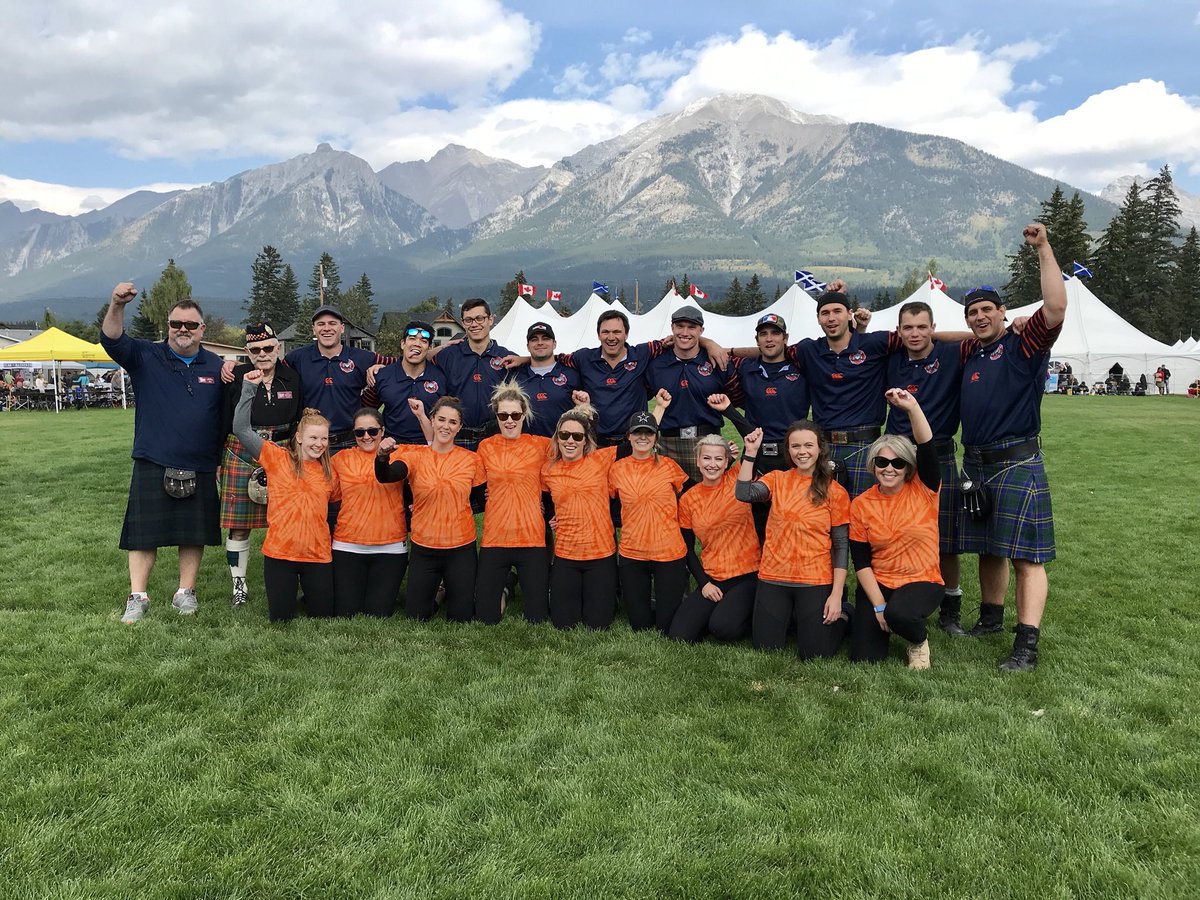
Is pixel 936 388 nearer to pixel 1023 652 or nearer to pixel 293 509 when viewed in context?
pixel 1023 652

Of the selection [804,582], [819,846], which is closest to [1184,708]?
[804,582]

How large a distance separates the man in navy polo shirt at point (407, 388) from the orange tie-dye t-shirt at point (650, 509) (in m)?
1.69

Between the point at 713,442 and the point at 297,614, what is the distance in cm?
320

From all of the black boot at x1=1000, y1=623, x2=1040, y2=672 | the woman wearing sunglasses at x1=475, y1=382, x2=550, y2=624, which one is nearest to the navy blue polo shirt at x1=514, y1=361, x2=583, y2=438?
the woman wearing sunglasses at x1=475, y1=382, x2=550, y2=624

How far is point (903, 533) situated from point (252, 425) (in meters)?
4.43

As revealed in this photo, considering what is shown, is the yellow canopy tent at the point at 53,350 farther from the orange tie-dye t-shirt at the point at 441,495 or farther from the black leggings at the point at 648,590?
the black leggings at the point at 648,590

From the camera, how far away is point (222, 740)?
3.38m

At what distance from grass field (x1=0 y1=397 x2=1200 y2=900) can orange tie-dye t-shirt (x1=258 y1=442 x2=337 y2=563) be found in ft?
1.68

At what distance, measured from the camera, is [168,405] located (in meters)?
5.09

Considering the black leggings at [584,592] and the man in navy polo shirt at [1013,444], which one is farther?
the black leggings at [584,592]

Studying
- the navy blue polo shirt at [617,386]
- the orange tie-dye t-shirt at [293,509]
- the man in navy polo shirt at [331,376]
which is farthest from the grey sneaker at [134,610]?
the navy blue polo shirt at [617,386]

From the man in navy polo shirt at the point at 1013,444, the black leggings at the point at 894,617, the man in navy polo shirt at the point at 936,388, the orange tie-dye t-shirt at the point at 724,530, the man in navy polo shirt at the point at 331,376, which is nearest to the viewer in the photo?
the black leggings at the point at 894,617

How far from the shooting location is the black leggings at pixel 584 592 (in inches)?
201

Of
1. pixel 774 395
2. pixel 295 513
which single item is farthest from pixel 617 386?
pixel 295 513
